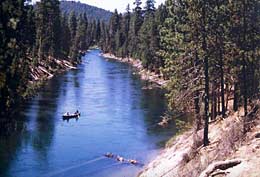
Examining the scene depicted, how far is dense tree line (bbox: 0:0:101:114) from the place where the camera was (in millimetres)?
25203

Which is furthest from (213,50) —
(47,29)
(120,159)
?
(47,29)

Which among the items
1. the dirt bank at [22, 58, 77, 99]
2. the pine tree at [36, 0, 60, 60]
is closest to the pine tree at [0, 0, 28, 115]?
the dirt bank at [22, 58, 77, 99]

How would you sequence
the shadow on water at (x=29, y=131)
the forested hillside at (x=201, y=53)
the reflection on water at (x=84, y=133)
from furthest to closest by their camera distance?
the shadow on water at (x=29, y=131)
the reflection on water at (x=84, y=133)
the forested hillside at (x=201, y=53)

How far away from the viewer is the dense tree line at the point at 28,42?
25.2 meters

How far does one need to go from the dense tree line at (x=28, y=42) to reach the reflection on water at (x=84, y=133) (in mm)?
4950

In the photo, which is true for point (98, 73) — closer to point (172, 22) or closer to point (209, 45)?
point (172, 22)

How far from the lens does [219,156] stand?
21.8 meters

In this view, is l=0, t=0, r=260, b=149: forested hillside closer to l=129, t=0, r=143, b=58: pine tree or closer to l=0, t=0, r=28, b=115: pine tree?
l=0, t=0, r=28, b=115: pine tree

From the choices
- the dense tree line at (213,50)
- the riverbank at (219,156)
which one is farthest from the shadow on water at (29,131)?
the dense tree line at (213,50)

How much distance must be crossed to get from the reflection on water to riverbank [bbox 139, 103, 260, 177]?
3.70 meters

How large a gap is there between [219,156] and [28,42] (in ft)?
130

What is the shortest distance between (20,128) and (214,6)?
929 inches

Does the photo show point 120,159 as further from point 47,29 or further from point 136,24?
point 136,24

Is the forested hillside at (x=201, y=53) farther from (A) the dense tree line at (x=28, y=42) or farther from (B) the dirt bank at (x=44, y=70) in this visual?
(B) the dirt bank at (x=44, y=70)
